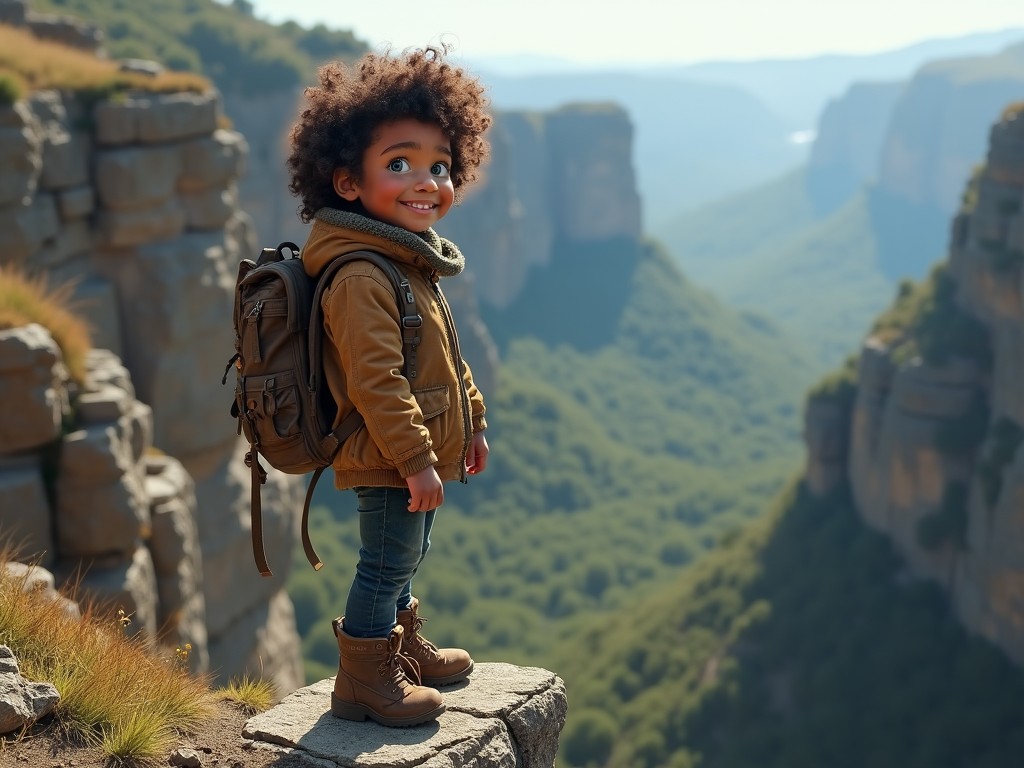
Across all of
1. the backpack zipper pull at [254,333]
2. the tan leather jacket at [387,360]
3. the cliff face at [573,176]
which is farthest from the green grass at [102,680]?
the cliff face at [573,176]

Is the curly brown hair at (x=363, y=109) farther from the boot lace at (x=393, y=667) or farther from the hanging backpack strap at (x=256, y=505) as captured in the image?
the boot lace at (x=393, y=667)

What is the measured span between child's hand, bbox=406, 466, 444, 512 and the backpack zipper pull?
0.82m

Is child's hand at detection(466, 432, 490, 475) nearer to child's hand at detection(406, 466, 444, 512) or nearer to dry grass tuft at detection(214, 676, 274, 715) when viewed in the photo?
child's hand at detection(406, 466, 444, 512)

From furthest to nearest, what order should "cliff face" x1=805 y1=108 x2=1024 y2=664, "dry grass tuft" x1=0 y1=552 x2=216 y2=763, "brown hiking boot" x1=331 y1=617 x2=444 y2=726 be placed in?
"cliff face" x1=805 y1=108 x2=1024 y2=664, "brown hiking boot" x1=331 y1=617 x2=444 y2=726, "dry grass tuft" x1=0 y1=552 x2=216 y2=763

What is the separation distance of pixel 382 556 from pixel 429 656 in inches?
30.0

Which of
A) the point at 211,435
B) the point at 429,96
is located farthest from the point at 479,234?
the point at 429,96

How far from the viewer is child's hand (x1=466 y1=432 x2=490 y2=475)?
242 inches

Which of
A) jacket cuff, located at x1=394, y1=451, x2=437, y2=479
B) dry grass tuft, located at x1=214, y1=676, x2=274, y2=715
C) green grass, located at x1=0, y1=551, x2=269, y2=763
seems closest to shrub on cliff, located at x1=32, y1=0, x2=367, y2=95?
dry grass tuft, located at x1=214, y1=676, x2=274, y2=715

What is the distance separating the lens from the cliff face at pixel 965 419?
3131cm

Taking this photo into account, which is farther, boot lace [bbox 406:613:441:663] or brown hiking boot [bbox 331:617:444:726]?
boot lace [bbox 406:613:441:663]

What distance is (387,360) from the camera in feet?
17.2

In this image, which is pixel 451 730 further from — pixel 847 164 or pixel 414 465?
pixel 847 164

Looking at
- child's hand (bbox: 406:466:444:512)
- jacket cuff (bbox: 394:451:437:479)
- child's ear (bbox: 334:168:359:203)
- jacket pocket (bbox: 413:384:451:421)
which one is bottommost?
child's hand (bbox: 406:466:444:512)

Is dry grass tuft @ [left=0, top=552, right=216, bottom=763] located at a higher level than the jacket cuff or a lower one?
lower
